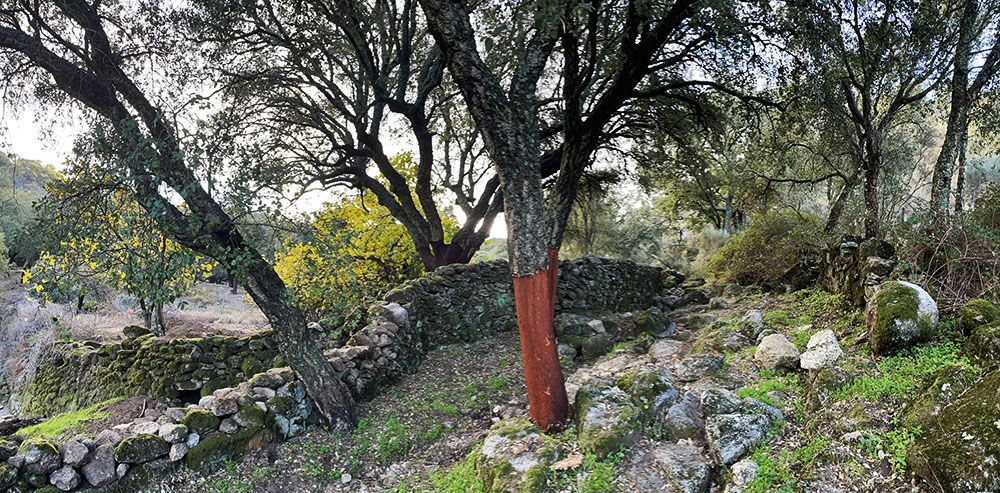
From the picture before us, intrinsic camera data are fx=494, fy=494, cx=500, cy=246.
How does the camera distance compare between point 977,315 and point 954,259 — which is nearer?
point 977,315

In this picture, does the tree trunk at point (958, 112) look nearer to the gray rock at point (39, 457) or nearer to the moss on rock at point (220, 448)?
the moss on rock at point (220, 448)

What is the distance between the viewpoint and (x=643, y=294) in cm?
1273

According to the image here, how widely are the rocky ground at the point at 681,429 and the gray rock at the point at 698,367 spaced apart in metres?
0.02

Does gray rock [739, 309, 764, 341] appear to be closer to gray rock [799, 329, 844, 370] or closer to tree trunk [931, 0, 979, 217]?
gray rock [799, 329, 844, 370]

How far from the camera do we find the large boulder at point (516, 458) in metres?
3.91

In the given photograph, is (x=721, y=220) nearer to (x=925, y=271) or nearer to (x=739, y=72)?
(x=739, y=72)

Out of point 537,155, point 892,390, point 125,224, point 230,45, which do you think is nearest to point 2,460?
point 125,224

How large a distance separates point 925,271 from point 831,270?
220cm

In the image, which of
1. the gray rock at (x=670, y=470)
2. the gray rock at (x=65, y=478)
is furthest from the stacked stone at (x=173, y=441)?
the gray rock at (x=670, y=470)

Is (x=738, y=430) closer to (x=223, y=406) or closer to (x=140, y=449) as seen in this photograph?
(x=223, y=406)

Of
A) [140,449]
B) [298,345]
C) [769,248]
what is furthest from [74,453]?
[769,248]

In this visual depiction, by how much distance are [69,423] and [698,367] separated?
8626 millimetres

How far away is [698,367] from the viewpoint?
5.42 m

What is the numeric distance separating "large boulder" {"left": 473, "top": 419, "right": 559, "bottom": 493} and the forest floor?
19cm
